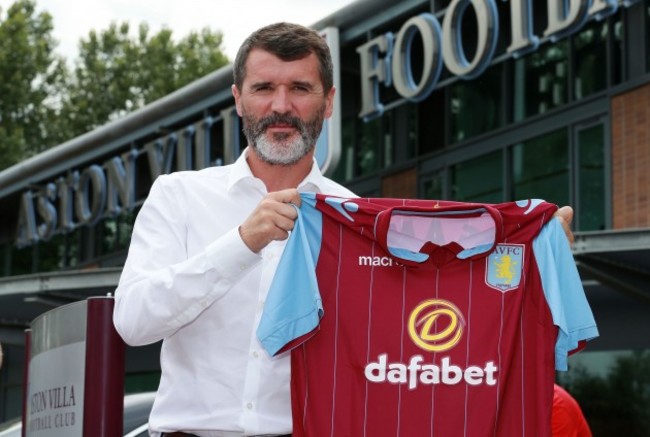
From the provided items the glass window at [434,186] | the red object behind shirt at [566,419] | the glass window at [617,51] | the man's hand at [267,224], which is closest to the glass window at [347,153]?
the glass window at [434,186]

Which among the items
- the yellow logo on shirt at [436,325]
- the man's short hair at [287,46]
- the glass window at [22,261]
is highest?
the glass window at [22,261]

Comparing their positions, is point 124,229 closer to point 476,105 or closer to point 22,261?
point 22,261

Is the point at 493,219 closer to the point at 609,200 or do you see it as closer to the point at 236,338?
the point at 236,338

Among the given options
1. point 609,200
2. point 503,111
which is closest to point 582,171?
point 609,200

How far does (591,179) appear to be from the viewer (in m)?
15.0

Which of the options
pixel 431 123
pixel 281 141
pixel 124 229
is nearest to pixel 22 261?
pixel 124 229

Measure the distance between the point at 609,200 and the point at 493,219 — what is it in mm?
10875

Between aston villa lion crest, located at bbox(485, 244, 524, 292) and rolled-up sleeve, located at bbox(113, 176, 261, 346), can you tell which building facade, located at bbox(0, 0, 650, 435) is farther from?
rolled-up sleeve, located at bbox(113, 176, 261, 346)

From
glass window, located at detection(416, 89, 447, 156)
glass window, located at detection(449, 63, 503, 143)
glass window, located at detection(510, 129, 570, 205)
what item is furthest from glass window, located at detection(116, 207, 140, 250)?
glass window, located at detection(510, 129, 570, 205)

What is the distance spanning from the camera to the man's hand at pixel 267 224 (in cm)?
369

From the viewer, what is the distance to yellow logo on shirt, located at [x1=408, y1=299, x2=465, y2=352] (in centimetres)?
397

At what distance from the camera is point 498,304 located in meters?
4.03

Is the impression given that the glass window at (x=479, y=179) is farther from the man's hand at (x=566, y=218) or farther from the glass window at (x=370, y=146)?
the man's hand at (x=566, y=218)

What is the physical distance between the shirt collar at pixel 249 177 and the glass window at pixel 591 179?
11.0m
